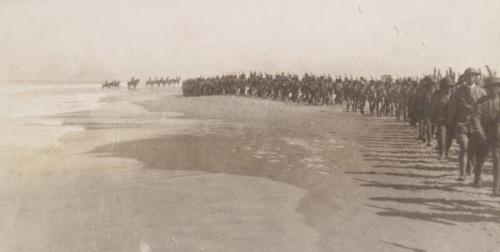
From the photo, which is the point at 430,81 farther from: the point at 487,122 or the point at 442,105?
the point at 487,122

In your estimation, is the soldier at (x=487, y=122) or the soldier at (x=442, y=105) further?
the soldier at (x=442, y=105)

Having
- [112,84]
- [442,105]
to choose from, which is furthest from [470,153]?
Answer: [112,84]

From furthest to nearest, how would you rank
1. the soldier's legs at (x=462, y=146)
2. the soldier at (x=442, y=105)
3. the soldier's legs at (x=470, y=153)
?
the soldier at (x=442, y=105) < the soldier's legs at (x=462, y=146) < the soldier's legs at (x=470, y=153)

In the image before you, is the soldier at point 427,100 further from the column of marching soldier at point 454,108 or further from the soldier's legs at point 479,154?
the soldier's legs at point 479,154

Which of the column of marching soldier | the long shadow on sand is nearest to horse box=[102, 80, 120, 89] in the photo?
the column of marching soldier

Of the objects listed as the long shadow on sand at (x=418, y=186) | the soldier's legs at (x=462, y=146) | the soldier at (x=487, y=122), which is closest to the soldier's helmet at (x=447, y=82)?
the long shadow on sand at (x=418, y=186)

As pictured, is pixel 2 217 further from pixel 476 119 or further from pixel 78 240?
pixel 476 119
